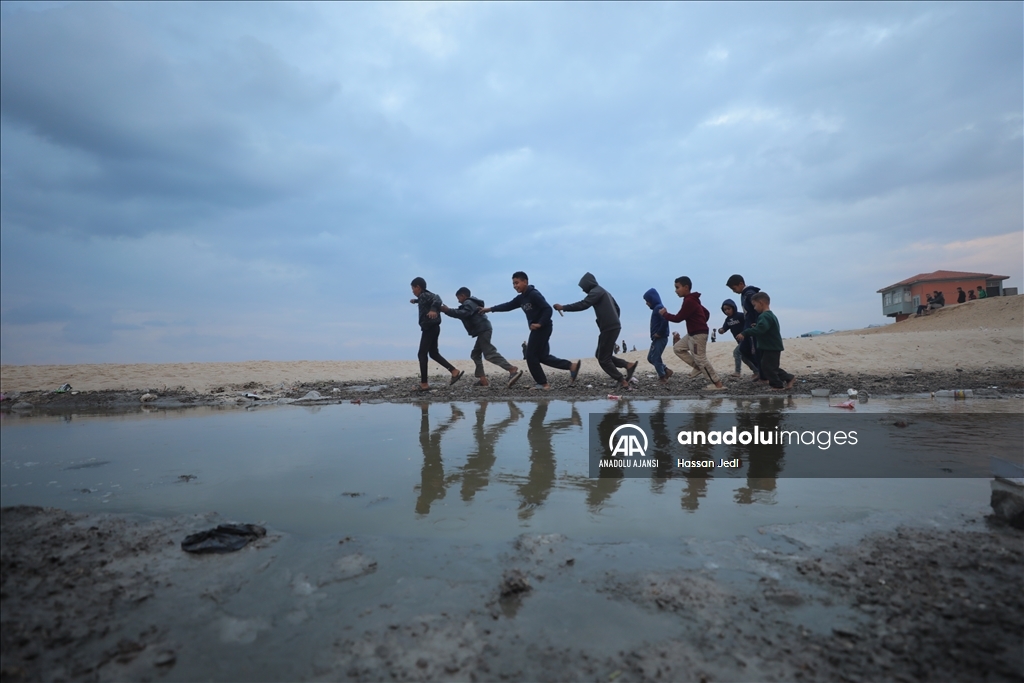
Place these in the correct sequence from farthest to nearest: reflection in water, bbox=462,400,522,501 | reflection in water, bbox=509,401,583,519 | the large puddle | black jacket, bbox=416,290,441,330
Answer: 1. black jacket, bbox=416,290,441,330
2. reflection in water, bbox=462,400,522,501
3. reflection in water, bbox=509,401,583,519
4. the large puddle

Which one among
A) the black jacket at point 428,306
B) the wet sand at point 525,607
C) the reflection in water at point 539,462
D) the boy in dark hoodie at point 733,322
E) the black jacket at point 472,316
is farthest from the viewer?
the boy in dark hoodie at point 733,322

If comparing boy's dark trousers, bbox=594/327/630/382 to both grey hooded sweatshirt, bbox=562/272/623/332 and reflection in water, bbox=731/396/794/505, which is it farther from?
reflection in water, bbox=731/396/794/505

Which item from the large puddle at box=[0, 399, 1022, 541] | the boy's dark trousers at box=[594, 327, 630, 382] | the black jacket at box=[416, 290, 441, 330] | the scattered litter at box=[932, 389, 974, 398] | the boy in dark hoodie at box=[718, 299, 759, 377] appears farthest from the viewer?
the boy in dark hoodie at box=[718, 299, 759, 377]

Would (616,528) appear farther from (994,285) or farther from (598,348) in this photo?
(994,285)

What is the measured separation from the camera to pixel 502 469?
4012mm

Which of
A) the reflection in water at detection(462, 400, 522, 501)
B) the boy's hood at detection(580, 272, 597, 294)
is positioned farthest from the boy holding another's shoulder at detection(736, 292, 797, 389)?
the reflection in water at detection(462, 400, 522, 501)

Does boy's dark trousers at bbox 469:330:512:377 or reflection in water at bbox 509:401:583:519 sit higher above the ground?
boy's dark trousers at bbox 469:330:512:377

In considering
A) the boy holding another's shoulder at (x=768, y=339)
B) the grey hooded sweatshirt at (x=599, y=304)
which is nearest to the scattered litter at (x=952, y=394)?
the boy holding another's shoulder at (x=768, y=339)

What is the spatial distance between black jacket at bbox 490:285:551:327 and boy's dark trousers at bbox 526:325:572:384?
19 centimetres

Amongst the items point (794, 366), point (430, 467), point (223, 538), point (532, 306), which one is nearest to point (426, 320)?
point (532, 306)

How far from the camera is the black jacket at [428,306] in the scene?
10711mm

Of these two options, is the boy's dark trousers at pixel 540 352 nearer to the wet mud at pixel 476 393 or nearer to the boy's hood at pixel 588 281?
the wet mud at pixel 476 393

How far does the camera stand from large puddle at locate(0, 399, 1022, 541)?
9.33 ft

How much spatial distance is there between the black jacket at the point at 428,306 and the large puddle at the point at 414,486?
15.7ft
